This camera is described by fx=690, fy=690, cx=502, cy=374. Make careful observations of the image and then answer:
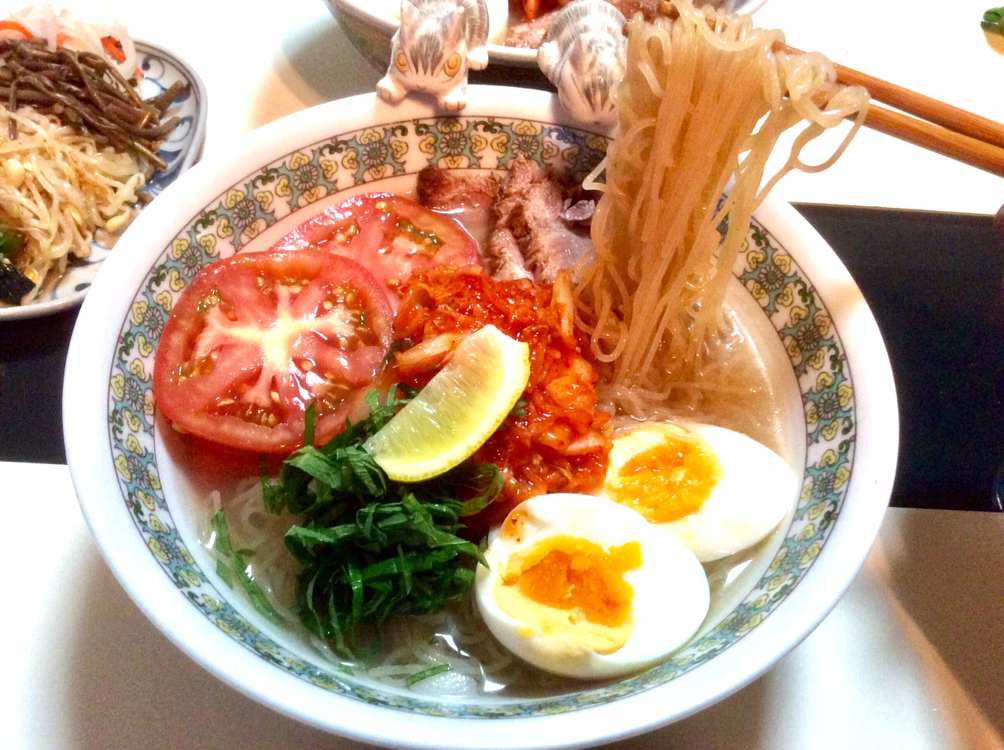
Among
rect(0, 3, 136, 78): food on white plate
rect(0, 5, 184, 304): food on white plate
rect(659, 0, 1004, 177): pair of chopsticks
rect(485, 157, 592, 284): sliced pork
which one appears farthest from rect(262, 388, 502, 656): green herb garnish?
rect(0, 3, 136, 78): food on white plate

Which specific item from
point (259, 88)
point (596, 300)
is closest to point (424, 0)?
point (596, 300)

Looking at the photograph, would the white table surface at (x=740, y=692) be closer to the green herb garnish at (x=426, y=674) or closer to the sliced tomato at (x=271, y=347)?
the green herb garnish at (x=426, y=674)

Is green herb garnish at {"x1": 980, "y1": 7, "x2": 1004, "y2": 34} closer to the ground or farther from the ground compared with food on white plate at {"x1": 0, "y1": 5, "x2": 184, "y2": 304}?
farther from the ground

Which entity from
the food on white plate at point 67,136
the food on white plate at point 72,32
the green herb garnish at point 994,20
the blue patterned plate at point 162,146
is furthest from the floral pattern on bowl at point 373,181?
the green herb garnish at point 994,20

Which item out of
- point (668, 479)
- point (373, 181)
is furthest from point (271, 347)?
point (668, 479)

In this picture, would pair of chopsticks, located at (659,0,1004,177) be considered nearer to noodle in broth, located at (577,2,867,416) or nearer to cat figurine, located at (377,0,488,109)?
noodle in broth, located at (577,2,867,416)
